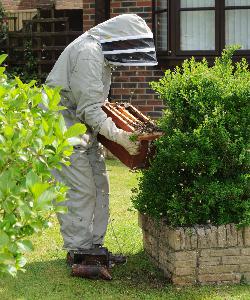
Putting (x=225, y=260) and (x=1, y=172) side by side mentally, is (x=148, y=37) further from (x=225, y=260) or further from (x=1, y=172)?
(x=1, y=172)

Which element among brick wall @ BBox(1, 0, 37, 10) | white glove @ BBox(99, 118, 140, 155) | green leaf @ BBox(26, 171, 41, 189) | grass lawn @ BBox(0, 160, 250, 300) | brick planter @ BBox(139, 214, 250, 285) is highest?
brick wall @ BBox(1, 0, 37, 10)

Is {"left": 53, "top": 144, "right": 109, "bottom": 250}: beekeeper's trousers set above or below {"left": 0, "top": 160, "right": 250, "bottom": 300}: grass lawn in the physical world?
above

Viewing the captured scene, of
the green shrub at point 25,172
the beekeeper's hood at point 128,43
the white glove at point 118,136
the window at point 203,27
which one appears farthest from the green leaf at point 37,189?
the window at point 203,27

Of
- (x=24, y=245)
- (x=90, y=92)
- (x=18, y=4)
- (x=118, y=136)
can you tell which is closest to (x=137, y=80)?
(x=90, y=92)

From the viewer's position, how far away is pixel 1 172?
2822 millimetres

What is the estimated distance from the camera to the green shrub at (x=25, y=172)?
2.67 meters

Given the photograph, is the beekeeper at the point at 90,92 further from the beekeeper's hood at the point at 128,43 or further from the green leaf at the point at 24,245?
the green leaf at the point at 24,245

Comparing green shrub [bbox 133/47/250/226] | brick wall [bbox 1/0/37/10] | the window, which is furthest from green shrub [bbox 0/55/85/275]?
brick wall [bbox 1/0/37/10]

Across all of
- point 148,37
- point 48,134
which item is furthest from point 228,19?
point 48,134

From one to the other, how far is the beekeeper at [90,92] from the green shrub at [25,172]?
2.46 meters

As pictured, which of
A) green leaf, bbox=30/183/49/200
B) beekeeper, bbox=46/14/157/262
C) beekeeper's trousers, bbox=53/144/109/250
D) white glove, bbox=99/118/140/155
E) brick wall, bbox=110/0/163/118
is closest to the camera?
green leaf, bbox=30/183/49/200

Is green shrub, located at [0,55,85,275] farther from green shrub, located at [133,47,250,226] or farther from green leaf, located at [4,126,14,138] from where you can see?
green shrub, located at [133,47,250,226]

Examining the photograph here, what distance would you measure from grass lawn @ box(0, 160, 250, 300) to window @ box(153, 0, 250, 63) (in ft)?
18.2

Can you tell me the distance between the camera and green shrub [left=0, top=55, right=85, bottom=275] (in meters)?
2.67
